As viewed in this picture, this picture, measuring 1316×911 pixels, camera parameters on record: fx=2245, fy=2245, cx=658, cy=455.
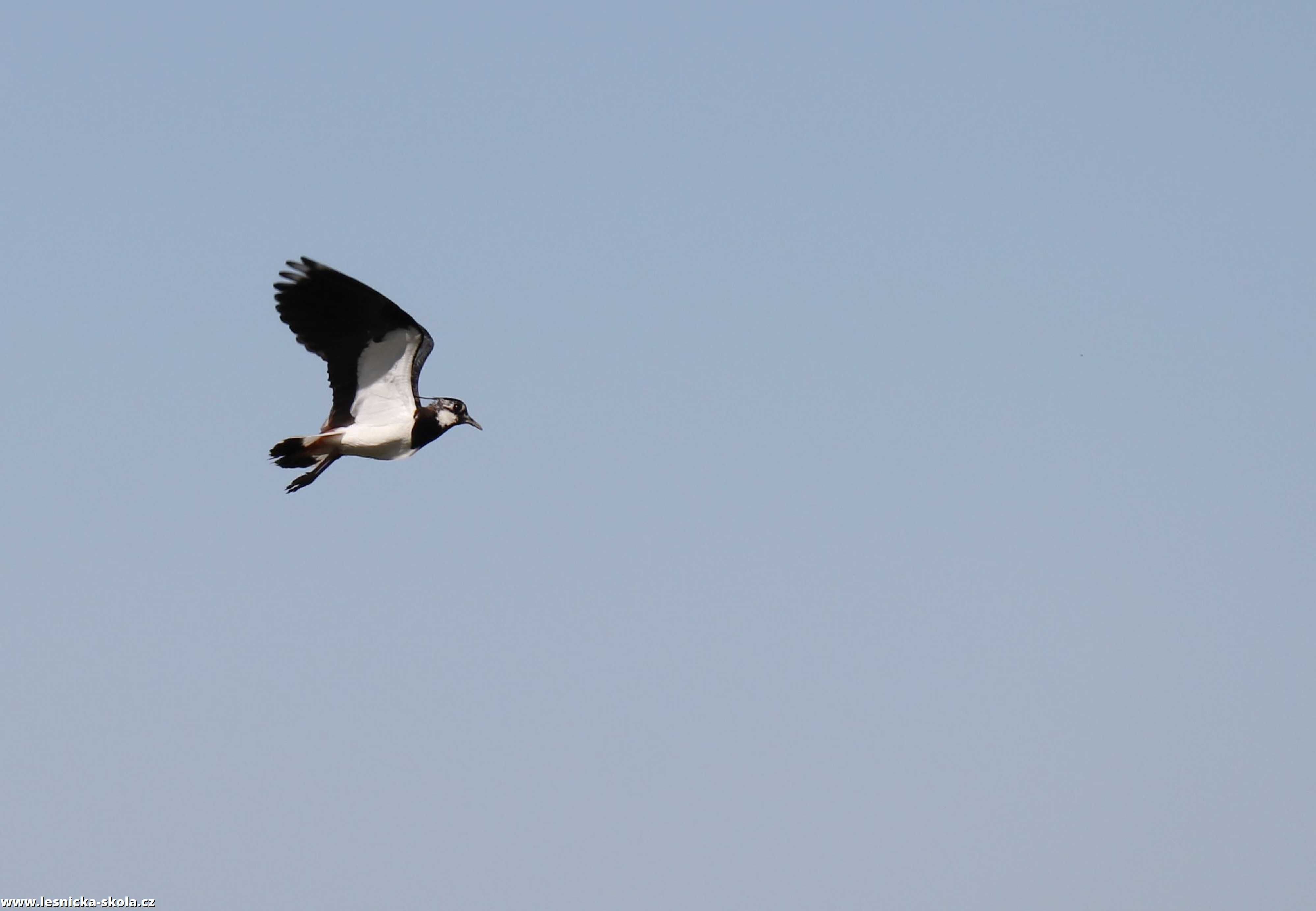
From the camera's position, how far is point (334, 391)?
2883cm

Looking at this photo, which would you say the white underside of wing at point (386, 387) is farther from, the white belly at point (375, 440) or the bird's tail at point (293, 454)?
the bird's tail at point (293, 454)

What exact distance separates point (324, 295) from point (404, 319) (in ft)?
3.38

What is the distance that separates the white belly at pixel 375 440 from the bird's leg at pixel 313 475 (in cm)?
19

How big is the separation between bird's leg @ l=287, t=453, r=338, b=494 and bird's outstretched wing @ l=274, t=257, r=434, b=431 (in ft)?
1.66

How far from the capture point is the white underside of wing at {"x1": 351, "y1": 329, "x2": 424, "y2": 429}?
28641 millimetres

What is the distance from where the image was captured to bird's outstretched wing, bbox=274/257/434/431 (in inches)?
1099

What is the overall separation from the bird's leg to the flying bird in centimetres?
1

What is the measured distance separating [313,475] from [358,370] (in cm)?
155

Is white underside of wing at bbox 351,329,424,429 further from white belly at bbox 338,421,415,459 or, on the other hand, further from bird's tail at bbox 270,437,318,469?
bird's tail at bbox 270,437,318,469

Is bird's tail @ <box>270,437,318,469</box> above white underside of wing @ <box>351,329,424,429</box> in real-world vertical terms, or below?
below

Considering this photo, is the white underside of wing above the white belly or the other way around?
above

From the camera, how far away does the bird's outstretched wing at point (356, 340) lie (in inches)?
1099

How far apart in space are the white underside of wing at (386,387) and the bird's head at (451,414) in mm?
452

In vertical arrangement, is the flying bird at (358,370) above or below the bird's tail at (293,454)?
above
